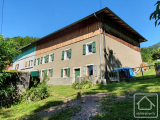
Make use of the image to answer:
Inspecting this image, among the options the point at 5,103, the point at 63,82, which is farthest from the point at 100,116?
the point at 63,82

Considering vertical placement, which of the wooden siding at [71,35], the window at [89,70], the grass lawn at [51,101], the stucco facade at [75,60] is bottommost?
the grass lawn at [51,101]

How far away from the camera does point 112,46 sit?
13055mm

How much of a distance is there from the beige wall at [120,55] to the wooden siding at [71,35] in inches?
88.4

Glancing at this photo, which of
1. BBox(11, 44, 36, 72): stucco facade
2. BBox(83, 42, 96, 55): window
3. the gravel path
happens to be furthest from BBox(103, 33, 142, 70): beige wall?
BBox(11, 44, 36, 72): stucco facade

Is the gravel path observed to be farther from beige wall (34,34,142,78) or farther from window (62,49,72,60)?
window (62,49,72,60)

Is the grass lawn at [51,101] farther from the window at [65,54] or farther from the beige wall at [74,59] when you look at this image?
the window at [65,54]

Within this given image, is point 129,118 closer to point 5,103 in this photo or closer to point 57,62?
point 5,103

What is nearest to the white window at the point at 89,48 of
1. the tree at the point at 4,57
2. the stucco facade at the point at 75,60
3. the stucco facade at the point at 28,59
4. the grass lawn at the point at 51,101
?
the stucco facade at the point at 75,60

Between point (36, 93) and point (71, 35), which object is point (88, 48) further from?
point (36, 93)

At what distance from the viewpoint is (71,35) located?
1528 centimetres

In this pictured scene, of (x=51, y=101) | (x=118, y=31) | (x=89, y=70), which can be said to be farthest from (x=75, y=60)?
(x=51, y=101)

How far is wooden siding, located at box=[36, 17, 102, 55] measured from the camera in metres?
12.8

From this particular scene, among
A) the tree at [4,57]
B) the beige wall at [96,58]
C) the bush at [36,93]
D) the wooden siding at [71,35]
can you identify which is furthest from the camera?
the wooden siding at [71,35]

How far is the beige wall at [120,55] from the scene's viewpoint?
12480mm
